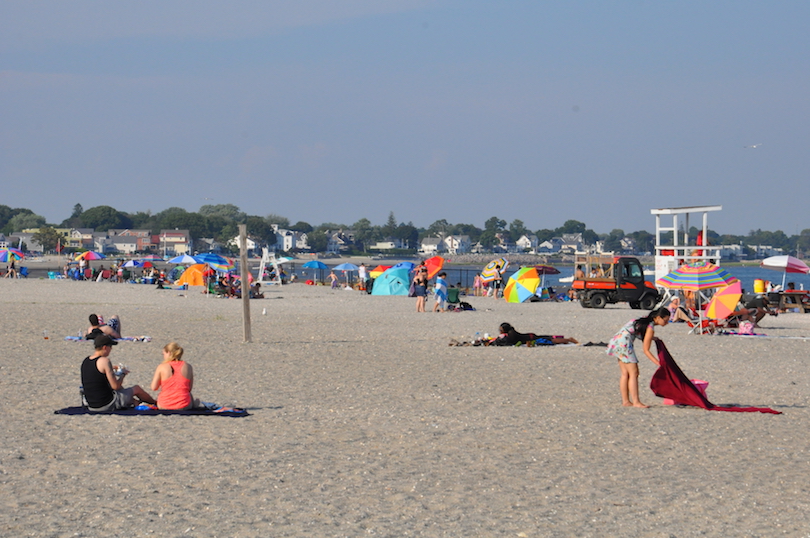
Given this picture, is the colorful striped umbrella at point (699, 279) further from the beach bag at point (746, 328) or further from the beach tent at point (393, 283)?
the beach tent at point (393, 283)

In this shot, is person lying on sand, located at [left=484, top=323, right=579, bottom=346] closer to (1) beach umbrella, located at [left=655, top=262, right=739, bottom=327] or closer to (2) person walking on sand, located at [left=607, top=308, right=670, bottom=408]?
(1) beach umbrella, located at [left=655, top=262, right=739, bottom=327]

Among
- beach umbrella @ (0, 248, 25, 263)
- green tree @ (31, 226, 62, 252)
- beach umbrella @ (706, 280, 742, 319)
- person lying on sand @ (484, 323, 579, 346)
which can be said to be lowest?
person lying on sand @ (484, 323, 579, 346)

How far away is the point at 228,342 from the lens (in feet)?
54.6

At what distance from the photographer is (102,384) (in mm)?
8828

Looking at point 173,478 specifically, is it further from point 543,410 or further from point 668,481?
point 543,410

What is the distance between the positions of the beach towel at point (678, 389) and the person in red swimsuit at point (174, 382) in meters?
5.05

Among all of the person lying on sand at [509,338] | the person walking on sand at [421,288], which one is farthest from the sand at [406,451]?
the person walking on sand at [421,288]

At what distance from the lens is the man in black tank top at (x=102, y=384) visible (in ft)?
29.0

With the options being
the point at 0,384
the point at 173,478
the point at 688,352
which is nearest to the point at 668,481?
the point at 173,478

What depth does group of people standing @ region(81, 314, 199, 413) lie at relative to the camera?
8852mm

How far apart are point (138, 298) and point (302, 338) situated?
1604 centimetres

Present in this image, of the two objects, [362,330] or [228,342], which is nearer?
[228,342]

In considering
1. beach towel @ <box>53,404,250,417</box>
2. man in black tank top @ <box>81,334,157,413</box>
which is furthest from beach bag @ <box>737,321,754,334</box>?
man in black tank top @ <box>81,334,157,413</box>

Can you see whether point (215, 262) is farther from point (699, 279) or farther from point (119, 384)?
point (119, 384)
